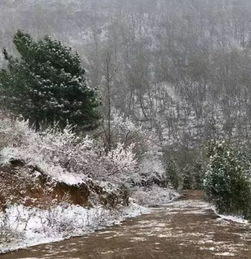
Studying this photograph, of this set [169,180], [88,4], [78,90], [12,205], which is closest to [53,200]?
[12,205]

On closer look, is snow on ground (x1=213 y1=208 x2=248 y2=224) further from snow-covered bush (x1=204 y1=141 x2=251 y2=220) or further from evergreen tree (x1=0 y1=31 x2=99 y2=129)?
evergreen tree (x1=0 y1=31 x2=99 y2=129)

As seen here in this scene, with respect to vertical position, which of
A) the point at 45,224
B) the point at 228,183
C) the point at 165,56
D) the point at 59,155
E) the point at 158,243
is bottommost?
the point at 158,243

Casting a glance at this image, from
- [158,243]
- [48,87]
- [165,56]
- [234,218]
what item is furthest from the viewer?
[165,56]

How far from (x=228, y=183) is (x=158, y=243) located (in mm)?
7996

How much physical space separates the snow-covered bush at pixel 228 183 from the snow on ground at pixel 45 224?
17.6ft

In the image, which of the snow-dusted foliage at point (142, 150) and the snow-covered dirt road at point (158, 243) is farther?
the snow-dusted foliage at point (142, 150)

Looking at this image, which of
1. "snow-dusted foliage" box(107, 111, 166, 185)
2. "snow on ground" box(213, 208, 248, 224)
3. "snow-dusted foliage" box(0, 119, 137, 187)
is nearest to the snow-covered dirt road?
"snow on ground" box(213, 208, 248, 224)

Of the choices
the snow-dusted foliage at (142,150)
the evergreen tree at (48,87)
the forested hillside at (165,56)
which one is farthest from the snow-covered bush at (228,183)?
the forested hillside at (165,56)

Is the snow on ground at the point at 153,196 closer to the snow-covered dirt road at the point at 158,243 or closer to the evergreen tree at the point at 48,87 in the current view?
the evergreen tree at the point at 48,87


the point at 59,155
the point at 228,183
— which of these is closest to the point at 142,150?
the point at 59,155

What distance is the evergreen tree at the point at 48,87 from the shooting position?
2612 centimetres

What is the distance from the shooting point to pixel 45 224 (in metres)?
14.8

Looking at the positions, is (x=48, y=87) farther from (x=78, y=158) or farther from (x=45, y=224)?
(x=45, y=224)

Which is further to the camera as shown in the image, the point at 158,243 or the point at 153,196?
the point at 153,196
